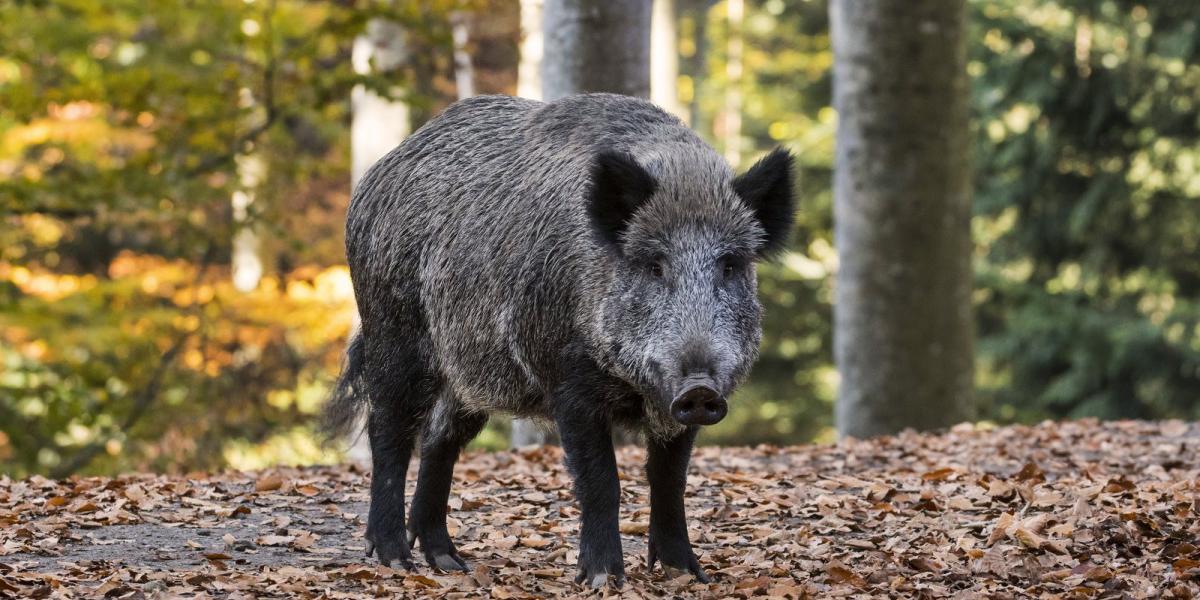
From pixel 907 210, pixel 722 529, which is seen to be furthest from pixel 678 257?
pixel 907 210

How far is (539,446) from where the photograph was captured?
→ 9422 mm

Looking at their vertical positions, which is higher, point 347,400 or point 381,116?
point 381,116

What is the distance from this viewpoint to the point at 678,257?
5.02m

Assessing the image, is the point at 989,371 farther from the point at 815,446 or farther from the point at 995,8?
the point at 815,446

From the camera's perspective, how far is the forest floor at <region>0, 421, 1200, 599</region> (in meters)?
5.16

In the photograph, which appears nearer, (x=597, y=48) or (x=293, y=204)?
(x=597, y=48)

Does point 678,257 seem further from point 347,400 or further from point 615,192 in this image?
point 347,400

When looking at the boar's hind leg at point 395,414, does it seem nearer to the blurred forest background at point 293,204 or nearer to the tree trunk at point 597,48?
the tree trunk at point 597,48

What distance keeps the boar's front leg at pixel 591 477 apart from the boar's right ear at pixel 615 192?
60 cm

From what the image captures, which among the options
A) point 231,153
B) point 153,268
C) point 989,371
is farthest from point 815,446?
point 989,371

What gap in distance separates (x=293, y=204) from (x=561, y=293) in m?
13.9

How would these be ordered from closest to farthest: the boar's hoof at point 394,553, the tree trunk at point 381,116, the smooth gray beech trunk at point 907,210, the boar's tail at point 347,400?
1. the boar's hoof at point 394,553
2. the boar's tail at point 347,400
3. the smooth gray beech trunk at point 907,210
4. the tree trunk at point 381,116

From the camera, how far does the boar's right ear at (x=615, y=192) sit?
16.7 feet

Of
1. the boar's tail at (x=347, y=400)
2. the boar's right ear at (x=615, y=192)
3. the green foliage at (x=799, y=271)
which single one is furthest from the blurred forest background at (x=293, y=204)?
the boar's right ear at (x=615, y=192)
